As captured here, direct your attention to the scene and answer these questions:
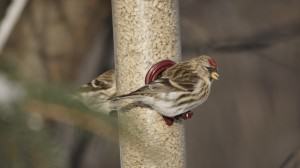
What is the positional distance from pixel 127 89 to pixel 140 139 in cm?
183

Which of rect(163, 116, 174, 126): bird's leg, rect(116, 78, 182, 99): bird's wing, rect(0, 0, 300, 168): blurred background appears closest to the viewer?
rect(116, 78, 182, 99): bird's wing

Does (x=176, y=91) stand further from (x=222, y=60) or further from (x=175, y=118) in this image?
(x=222, y=60)

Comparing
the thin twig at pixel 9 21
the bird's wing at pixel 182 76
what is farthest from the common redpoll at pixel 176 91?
the thin twig at pixel 9 21

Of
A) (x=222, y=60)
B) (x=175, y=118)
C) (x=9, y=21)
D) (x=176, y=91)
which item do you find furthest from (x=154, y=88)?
(x=222, y=60)

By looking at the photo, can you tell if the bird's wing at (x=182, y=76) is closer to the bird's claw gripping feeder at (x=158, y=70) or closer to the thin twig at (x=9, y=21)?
the bird's claw gripping feeder at (x=158, y=70)

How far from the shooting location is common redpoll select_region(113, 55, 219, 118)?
8.56 feet

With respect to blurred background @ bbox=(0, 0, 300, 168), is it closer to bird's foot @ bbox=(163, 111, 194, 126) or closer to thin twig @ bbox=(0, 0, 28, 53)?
bird's foot @ bbox=(163, 111, 194, 126)

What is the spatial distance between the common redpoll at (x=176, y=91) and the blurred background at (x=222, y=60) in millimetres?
2540

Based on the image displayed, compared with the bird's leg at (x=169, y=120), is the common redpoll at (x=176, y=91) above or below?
above

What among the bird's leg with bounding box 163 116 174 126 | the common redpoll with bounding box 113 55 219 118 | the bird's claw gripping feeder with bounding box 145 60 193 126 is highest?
the bird's claw gripping feeder with bounding box 145 60 193 126

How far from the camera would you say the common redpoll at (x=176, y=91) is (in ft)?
8.56

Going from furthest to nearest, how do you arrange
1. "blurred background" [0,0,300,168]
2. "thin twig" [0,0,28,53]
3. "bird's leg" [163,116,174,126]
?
"blurred background" [0,0,300,168] < "bird's leg" [163,116,174,126] < "thin twig" [0,0,28,53]

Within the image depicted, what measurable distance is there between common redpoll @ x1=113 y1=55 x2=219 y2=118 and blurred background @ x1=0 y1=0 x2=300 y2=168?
2.54 m

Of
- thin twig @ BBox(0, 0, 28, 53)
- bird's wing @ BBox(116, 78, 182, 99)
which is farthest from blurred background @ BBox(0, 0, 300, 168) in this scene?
thin twig @ BBox(0, 0, 28, 53)
